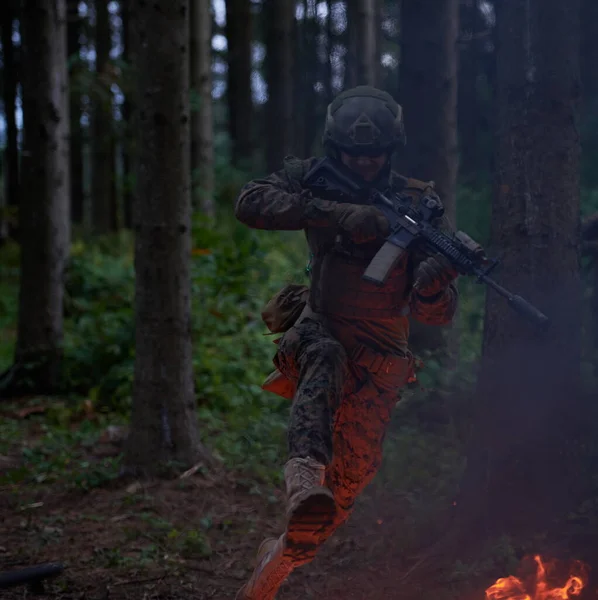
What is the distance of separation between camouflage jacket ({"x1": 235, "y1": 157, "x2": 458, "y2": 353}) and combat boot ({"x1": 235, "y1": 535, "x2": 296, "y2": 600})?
1265mm

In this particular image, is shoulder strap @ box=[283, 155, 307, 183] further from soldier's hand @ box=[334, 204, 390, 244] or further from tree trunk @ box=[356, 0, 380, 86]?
tree trunk @ box=[356, 0, 380, 86]

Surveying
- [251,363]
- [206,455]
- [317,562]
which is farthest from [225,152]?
[317,562]

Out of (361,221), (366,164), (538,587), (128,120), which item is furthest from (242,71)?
(538,587)

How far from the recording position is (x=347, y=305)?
15.6ft

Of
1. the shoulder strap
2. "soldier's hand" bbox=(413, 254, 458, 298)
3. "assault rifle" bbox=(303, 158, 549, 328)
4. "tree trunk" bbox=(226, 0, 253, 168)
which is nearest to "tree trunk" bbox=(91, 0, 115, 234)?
"tree trunk" bbox=(226, 0, 253, 168)

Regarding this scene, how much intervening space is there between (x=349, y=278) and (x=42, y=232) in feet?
20.8

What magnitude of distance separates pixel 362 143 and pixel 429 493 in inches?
117

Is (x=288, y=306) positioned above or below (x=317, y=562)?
above

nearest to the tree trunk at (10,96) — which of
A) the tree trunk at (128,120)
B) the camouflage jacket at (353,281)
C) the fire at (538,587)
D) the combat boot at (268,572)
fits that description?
the tree trunk at (128,120)

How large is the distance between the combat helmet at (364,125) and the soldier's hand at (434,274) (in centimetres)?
69

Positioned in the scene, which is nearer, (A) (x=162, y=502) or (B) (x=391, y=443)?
(A) (x=162, y=502)

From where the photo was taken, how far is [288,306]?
5.08m

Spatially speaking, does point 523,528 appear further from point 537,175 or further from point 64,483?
point 64,483

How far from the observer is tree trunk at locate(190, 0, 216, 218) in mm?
14766
